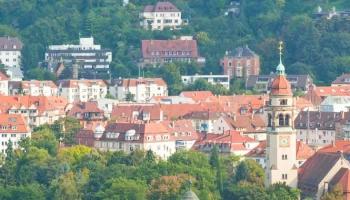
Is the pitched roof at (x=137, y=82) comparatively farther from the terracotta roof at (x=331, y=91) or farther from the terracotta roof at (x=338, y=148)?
the terracotta roof at (x=338, y=148)

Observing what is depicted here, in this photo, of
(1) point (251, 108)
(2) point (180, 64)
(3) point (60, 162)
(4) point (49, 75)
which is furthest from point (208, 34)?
(3) point (60, 162)

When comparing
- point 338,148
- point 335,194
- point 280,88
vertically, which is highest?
point 280,88

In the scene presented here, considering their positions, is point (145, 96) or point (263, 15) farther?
point (263, 15)

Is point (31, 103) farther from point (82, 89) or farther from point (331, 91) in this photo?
point (331, 91)

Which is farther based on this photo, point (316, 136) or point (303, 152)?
point (316, 136)

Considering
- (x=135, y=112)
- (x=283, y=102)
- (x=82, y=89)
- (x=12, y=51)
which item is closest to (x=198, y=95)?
(x=82, y=89)

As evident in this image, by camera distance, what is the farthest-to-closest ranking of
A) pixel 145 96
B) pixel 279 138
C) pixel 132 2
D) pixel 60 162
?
pixel 132 2
pixel 145 96
pixel 60 162
pixel 279 138

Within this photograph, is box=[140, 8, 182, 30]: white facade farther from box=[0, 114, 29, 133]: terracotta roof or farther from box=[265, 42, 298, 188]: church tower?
box=[265, 42, 298, 188]: church tower

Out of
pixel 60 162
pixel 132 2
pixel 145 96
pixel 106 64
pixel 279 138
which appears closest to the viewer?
pixel 279 138

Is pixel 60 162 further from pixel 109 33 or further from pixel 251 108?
pixel 109 33
